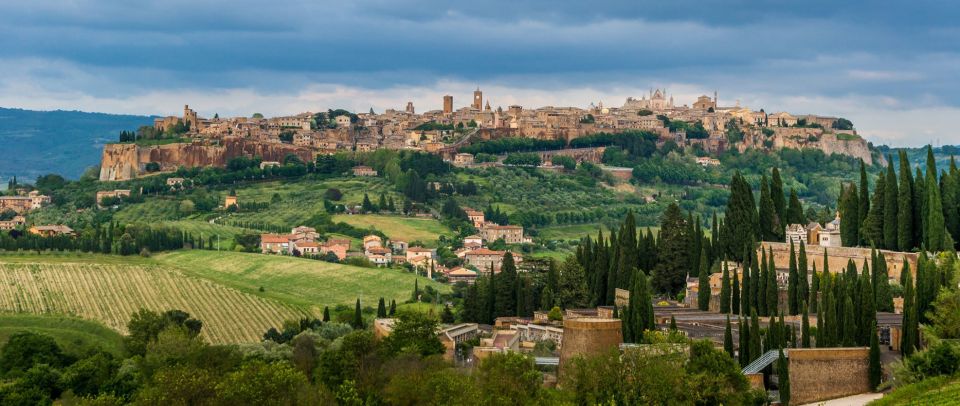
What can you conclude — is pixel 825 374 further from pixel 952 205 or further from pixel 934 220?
pixel 952 205

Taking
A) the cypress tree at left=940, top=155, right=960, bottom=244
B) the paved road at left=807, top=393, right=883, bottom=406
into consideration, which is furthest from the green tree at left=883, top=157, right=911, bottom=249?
the paved road at left=807, top=393, right=883, bottom=406

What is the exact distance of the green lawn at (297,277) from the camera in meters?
90.4

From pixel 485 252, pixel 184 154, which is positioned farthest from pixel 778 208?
pixel 184 154

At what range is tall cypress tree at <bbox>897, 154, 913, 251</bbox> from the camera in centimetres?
5725

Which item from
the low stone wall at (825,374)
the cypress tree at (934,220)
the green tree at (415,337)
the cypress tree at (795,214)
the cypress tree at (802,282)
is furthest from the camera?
the cypress tree at (795,214)

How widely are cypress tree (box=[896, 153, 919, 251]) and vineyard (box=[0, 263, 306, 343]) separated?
33202 mm

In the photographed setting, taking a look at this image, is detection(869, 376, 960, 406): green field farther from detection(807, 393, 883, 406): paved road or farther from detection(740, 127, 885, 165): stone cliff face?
detection(740, 127, 885, 165): stone cliff face

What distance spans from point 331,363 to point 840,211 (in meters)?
24.1

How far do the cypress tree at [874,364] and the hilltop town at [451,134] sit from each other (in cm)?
11285

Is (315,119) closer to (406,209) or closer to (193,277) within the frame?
(406,209)

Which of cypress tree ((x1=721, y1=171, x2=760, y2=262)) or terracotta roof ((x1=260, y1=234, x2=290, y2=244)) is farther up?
cypress tree ((x1=721, y1=171, x2=760, y2=262))

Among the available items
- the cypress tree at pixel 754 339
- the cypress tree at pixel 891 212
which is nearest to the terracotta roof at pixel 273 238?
the cypress tree at pixel 891 212

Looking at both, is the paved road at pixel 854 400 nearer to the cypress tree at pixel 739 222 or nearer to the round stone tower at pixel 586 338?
the round stone tower at pixel 586 338

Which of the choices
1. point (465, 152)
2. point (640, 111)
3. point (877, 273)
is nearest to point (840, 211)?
point (877, 273)
